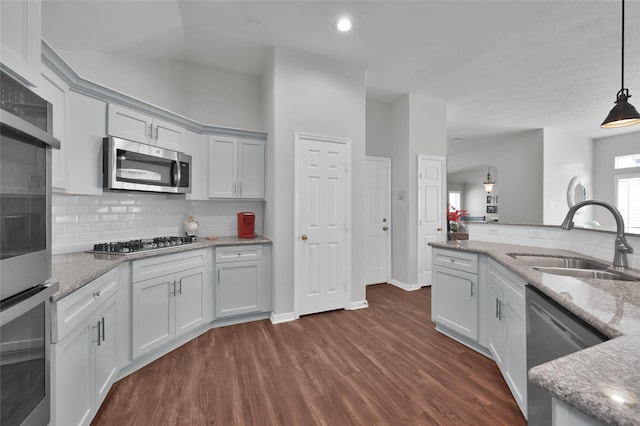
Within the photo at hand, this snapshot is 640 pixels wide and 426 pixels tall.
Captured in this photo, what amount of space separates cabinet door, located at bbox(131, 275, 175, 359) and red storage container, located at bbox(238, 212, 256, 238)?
3.36 ft

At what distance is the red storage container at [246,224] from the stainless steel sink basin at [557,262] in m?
2.66

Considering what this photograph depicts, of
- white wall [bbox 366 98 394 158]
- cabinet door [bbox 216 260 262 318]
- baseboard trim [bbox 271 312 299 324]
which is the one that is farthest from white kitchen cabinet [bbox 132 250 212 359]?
white wall [bbox 366 98 394 158]

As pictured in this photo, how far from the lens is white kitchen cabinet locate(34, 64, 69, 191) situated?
174 cm

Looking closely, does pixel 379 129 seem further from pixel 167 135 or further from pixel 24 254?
pixel 24 254

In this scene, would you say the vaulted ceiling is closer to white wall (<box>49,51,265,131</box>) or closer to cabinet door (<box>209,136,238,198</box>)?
white wall (<box>49,51,265,131</box>)

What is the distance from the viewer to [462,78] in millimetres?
4027

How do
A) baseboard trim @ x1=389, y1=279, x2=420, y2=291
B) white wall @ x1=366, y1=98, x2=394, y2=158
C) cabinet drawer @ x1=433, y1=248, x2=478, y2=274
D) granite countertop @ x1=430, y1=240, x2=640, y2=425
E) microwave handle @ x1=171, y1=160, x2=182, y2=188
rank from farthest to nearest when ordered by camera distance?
white wall @ x1=366, y1=98, x2=394, y2=158 → baseboard trim @ x1=389, y1=279, x2=420, y2=291 → microwave handle @ x1=171, y1=160, x2=182, y2=188 → cabinet drawer @ x1=433, y1=248, x2=478, y2=274 → granite countertop @ x1=430, y1=240, x2=640, y2=425

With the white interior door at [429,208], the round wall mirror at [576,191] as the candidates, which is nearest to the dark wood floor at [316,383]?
the white interior door at [429,208]

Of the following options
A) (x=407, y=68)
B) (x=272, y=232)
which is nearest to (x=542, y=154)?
(x=407, y=68)

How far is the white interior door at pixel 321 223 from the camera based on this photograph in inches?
127

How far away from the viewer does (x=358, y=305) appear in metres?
3.54

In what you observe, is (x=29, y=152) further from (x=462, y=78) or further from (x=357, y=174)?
(x=462, y=78)

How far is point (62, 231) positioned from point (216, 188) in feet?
4.66

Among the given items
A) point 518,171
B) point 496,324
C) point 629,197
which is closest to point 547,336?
point 496,324
